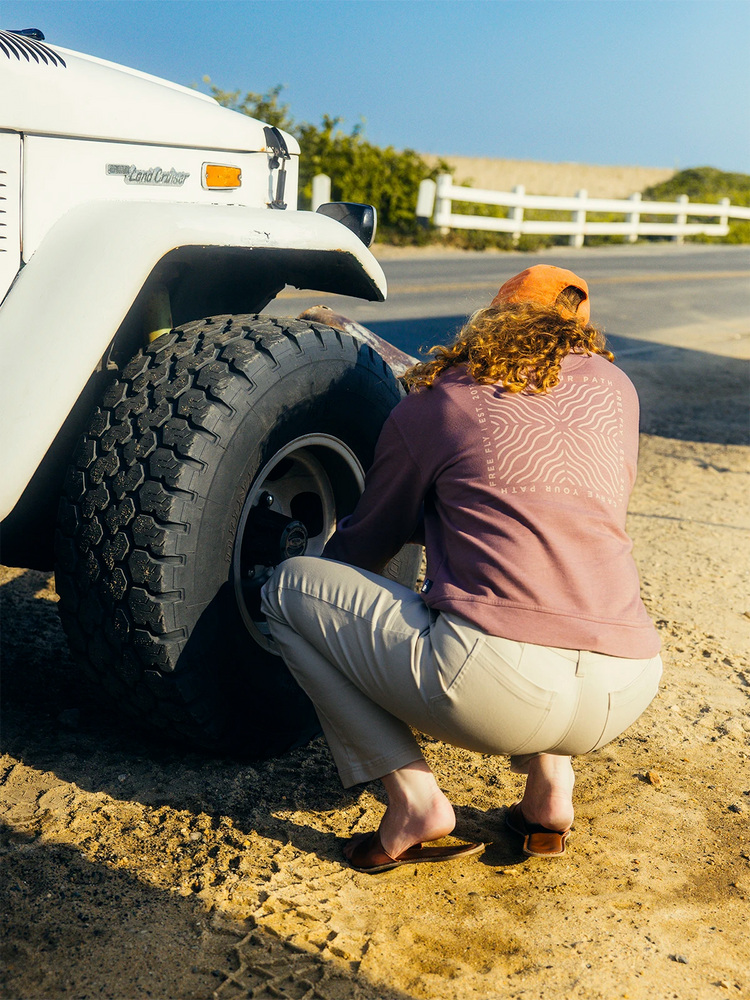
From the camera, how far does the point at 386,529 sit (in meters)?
2.45

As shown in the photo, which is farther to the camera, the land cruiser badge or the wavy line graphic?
the land cruiser badge

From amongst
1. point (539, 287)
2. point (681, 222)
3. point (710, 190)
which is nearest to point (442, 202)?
point (681, 222)

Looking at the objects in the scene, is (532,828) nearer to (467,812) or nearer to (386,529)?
(467,812)

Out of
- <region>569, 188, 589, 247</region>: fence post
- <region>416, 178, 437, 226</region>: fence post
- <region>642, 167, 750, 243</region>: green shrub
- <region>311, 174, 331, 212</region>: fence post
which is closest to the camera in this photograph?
<region>311, 174, 331, 212</region>: fence post

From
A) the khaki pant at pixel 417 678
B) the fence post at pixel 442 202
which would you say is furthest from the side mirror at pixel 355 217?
the fence post at pixel 442 202

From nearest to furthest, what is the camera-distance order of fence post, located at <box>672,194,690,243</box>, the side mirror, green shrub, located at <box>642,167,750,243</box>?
the side mirror → fence post, located at <box>672,194,690,243</box> → green shrub, located at <box>642,167,750,243</box>

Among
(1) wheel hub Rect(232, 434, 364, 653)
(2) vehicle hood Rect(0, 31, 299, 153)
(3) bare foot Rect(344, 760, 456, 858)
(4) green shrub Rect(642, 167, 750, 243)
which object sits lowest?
(3) bare foot Rect(344, 760, 456, 858)

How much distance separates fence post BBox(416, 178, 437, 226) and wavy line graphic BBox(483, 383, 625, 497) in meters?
20.0

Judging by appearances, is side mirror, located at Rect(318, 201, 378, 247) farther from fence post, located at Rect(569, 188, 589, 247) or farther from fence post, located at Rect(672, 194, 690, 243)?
fence post, located at Rect(672, 194, 690, 243)

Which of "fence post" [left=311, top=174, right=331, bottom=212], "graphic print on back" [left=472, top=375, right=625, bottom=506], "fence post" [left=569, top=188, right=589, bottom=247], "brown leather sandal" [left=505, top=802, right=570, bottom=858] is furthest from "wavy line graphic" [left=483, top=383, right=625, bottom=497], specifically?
"fence post" [left=569, top=188, right=589, bottom=247]

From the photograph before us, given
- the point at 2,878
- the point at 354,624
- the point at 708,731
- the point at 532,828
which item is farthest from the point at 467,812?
the point at 2,878

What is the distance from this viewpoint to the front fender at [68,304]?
221 cm

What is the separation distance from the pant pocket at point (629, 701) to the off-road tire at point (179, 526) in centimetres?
89

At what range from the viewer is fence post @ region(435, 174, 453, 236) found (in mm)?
21781
